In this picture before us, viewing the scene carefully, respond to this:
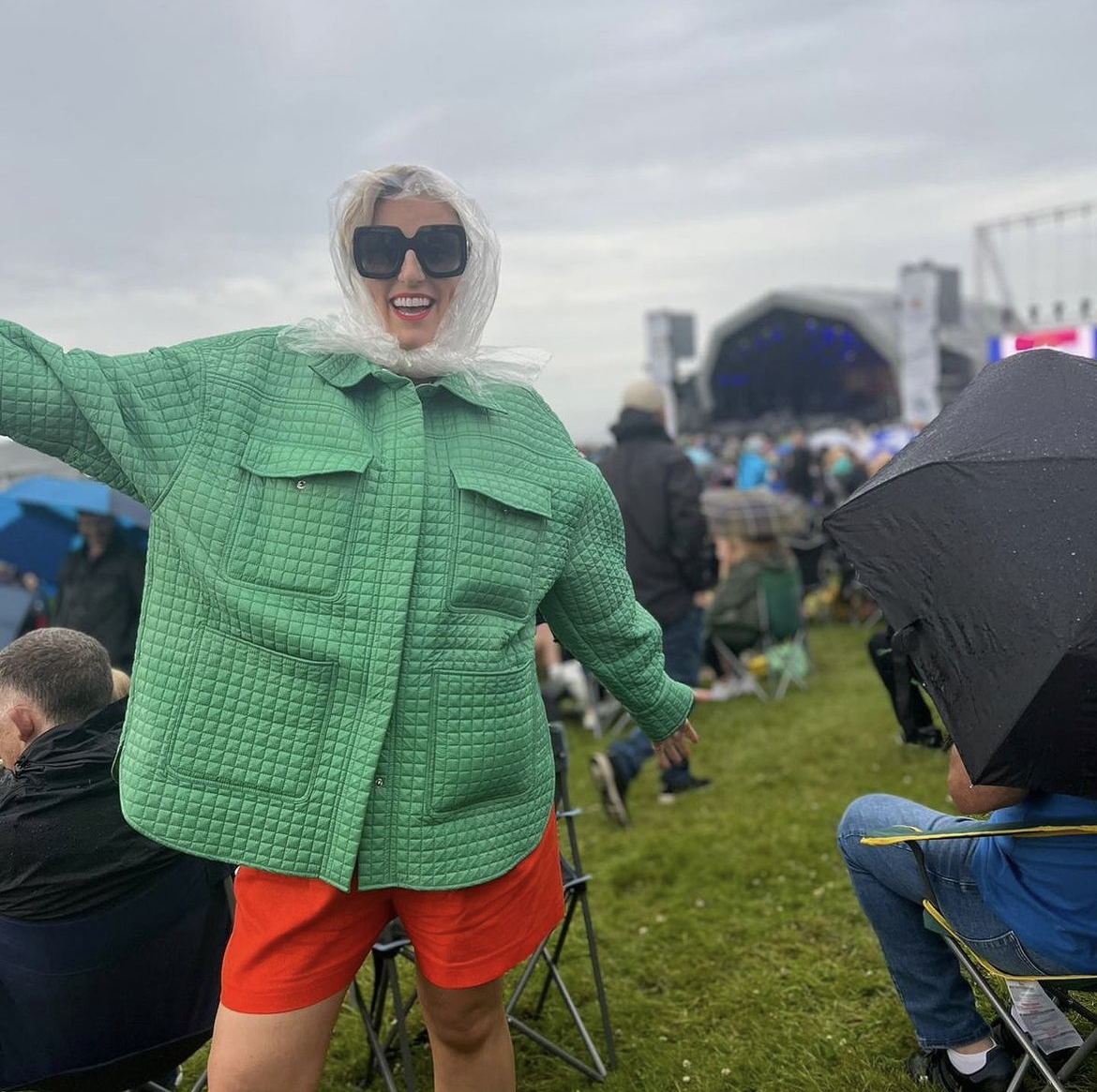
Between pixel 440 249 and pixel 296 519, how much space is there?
1.86ft

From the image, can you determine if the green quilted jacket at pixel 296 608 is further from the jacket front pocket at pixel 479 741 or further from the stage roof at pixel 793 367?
the stage roof at pixel 793 367

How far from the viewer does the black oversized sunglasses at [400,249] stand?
1.86m

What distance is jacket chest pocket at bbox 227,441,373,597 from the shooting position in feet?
5.39

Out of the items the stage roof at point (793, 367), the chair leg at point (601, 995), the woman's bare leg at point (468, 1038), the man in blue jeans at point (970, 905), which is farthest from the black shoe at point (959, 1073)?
the stage roof at point (793, 367)

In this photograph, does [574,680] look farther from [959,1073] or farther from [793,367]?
[793,367]

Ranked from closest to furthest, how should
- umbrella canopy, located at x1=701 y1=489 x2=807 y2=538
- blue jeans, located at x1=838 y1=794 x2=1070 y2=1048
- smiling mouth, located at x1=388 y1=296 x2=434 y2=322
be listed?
smiling mouth, located at x1=388 y1=296 x2=434 y2=322 < blue jeans, located at x1=838 y1=794 x2=1070 y2=1048 < umbrella canopy, located at x1=701 y1=489 x2=807 y2=538

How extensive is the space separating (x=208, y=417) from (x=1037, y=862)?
1.60 m

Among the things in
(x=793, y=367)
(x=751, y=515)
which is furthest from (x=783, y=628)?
(x=793, y=367)

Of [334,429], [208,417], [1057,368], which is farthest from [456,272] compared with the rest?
[1057,368]

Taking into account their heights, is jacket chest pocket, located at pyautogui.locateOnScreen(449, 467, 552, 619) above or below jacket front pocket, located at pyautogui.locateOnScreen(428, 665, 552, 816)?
above

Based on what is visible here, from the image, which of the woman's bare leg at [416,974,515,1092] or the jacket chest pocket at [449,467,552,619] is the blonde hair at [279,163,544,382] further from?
the woman's bare leg at [416,974,515,1092]


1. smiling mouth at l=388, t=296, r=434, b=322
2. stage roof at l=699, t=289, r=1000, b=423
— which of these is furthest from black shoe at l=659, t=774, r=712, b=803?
stage roof at l=699, t=289, r=1000, b=423

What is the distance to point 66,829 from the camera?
6.48 ft

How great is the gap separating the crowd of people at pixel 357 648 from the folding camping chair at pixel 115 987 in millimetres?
74
